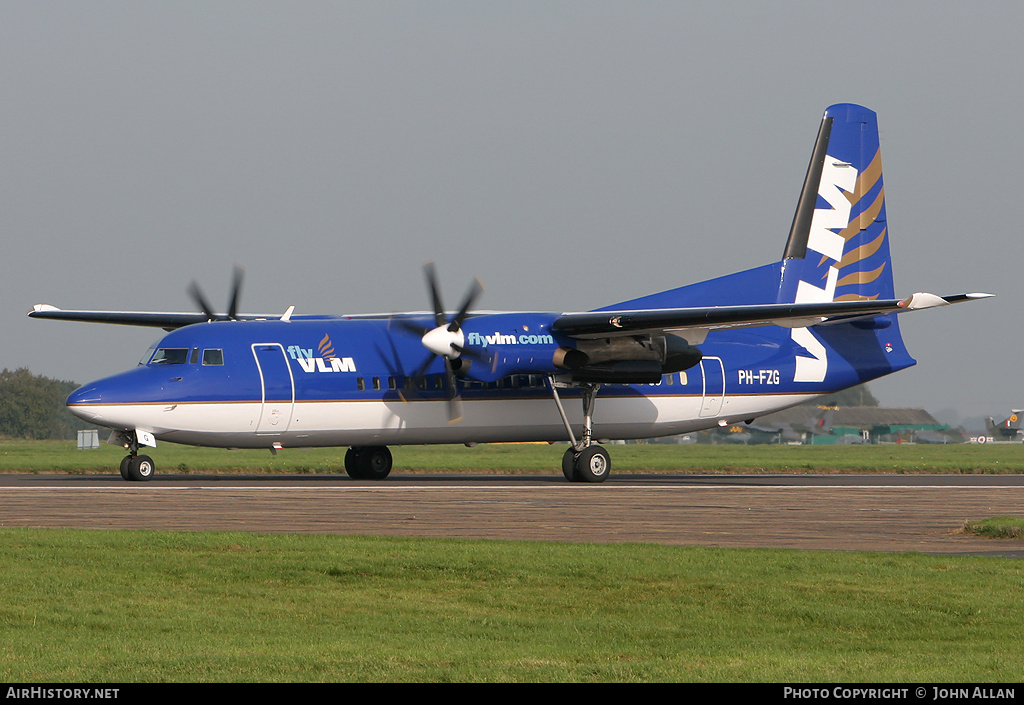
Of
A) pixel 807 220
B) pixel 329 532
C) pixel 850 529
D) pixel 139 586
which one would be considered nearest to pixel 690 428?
pixel 807 220

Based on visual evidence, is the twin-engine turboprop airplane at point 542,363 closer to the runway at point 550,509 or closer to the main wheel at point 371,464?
the main wheel at point 371,464

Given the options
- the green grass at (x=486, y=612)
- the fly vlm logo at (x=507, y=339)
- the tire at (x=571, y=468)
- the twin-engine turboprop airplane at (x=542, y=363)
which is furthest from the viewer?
the tire at (x=571, y=468)

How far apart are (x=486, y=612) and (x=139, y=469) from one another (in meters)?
19.1

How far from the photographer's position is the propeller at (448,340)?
29422mm

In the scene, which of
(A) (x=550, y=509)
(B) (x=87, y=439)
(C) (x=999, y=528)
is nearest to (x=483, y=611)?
(C) (x=999, y=528)

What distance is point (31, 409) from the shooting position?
4345 inches

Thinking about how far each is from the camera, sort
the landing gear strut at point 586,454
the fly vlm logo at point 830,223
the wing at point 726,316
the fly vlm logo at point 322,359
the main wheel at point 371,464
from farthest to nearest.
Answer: the fly vlm logo at point 830,223
the main wheel at point 371,464
the landing gear strut at point 586,454
the fly vlm logo at point 322,359
the wing at point 726,316

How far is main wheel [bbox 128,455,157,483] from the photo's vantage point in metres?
28.5

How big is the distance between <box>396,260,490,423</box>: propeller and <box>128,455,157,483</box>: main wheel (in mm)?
6579

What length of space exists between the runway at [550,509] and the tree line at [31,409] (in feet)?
271

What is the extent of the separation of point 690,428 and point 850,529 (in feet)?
52.3

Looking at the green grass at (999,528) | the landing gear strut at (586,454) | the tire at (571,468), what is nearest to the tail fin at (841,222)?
the landing gear strut at (586,454)

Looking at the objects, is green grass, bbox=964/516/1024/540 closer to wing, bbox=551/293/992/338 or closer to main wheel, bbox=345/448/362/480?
wing, bbox=551/293/992/338
